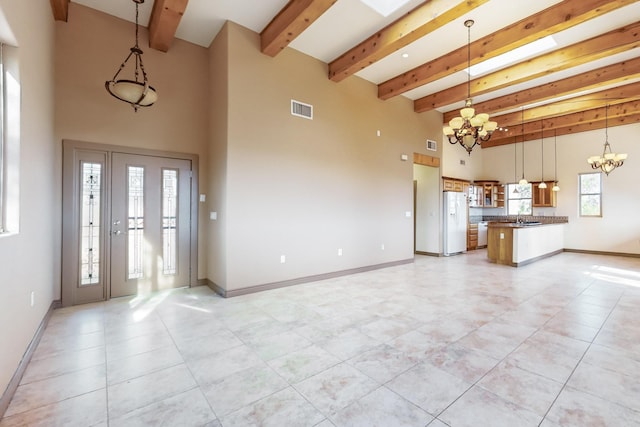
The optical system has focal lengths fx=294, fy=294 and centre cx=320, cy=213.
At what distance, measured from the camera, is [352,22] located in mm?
4355

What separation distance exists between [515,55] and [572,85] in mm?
1701

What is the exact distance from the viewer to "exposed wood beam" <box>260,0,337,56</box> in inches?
142

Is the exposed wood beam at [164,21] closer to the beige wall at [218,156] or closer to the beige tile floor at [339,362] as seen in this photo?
the beige wall at [218,156]

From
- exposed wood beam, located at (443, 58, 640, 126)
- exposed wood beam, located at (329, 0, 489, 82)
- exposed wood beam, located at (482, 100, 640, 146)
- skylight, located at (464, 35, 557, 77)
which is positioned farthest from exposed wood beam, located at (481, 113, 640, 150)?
exposed wood beam, located at (329, 0, 489, 82)

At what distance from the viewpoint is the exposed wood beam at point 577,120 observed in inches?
283

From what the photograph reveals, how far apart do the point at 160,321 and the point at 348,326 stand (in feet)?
7.19

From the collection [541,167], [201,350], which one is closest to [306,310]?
[201,350]

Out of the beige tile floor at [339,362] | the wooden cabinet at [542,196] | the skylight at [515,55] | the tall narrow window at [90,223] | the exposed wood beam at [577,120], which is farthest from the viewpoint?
the wooden cabinet at [542,196]

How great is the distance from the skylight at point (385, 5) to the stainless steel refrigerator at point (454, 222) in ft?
18.1

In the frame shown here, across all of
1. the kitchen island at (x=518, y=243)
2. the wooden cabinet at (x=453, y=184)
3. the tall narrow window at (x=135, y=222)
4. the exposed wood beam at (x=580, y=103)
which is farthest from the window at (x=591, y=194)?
the tall narrow window at (x=135, y=222)

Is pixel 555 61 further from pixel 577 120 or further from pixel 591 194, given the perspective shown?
pixel 591 194

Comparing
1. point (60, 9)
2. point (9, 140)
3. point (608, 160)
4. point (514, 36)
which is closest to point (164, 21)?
point (60, 9)

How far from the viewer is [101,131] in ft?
13.4

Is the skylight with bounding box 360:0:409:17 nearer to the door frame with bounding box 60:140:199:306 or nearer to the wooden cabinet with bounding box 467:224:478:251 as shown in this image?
the door frame with bounding box 60:140:199:306
